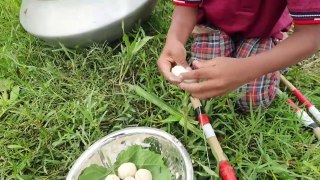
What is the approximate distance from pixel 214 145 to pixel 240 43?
425 millimetres

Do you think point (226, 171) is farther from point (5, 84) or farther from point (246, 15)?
point (5, 84)

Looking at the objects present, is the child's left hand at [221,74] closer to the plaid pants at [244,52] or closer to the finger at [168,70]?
the finger at [168,70]

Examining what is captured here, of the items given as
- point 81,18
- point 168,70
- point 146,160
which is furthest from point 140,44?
point 146,160

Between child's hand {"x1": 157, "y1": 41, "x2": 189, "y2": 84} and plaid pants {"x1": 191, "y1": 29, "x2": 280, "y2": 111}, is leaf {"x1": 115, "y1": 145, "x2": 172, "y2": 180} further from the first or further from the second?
plaid pants {"x1": 191, "y1": 29, "x2": 280, "y2": 111}

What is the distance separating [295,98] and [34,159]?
0.84 meters

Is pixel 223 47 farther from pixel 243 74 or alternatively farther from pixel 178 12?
pixel 243 74

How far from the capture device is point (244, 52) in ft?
4.91

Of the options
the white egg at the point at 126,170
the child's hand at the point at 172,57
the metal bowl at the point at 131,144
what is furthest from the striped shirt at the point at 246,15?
the white egg at the point at 126,170

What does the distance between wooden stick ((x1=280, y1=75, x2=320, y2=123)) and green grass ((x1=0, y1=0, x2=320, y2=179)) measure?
0.06 metres

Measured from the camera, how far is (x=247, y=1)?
135 centimetres

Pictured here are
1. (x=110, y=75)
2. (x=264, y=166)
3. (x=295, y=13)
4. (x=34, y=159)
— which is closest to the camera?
(x=295, y=13)

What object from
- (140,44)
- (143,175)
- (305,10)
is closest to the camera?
(305,10)

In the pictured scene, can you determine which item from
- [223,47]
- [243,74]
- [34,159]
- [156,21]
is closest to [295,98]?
[223,47]

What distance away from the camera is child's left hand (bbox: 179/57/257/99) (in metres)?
1.15
